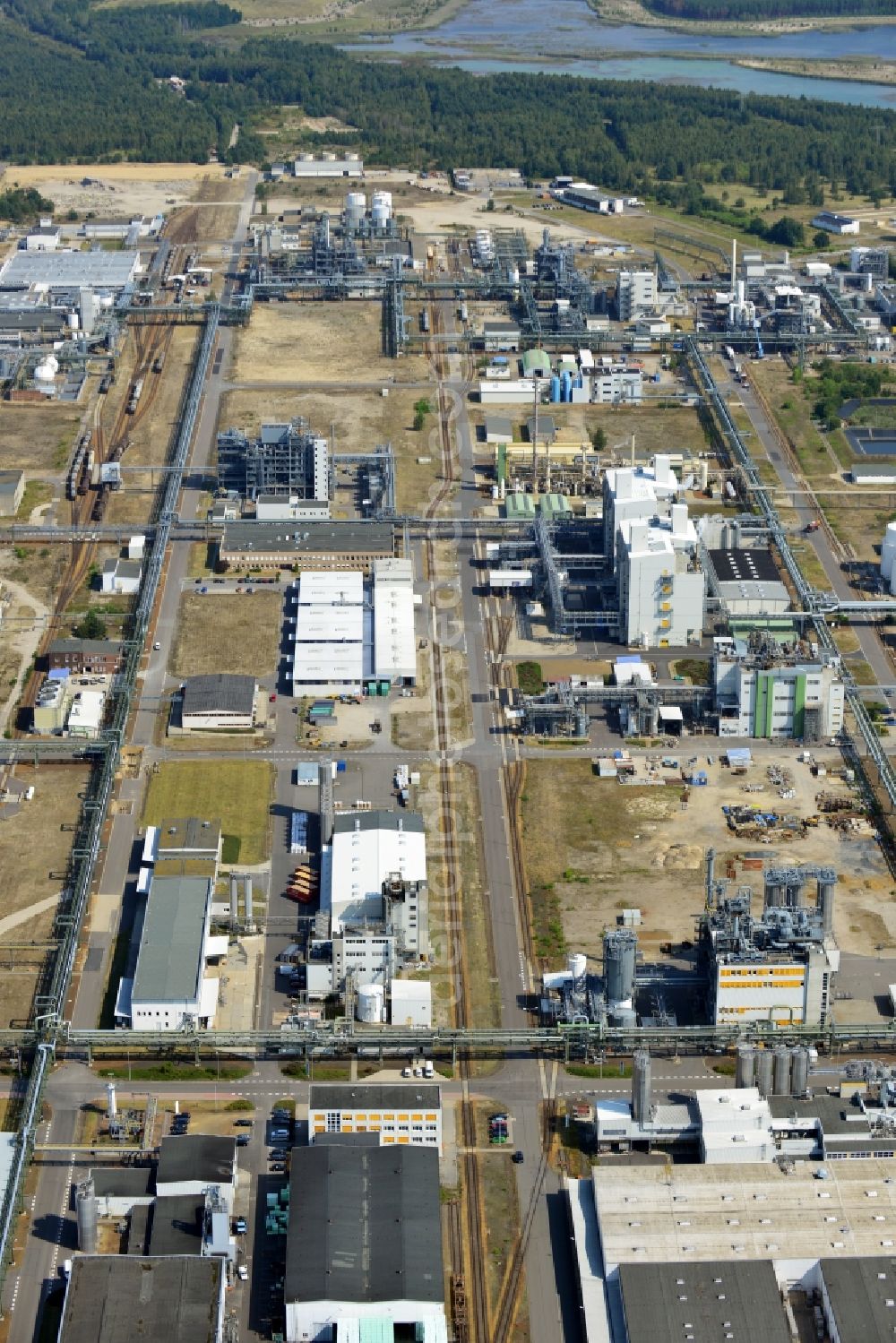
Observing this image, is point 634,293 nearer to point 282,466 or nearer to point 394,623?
point 282,466

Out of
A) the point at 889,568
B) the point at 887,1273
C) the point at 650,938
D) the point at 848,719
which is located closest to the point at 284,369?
the point at 889,568

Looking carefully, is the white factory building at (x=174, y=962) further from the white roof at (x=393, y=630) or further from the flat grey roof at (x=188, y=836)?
the white roof at (x=393, y=630)

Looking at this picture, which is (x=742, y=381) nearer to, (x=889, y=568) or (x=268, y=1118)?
(x=889, y=568)

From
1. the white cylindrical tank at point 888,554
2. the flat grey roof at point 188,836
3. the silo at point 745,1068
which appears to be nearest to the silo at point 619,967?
the silo at point 745,1068

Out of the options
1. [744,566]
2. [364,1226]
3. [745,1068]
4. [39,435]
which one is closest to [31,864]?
[364,1226]

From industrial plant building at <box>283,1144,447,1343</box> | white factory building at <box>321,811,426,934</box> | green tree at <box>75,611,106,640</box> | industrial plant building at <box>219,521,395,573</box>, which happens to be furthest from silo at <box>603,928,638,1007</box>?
industrial plant building at <box>219,521,395,573</box>

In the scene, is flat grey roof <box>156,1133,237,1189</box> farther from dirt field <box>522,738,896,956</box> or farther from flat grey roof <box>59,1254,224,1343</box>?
dirt field <box>522,738,896,956</box>
